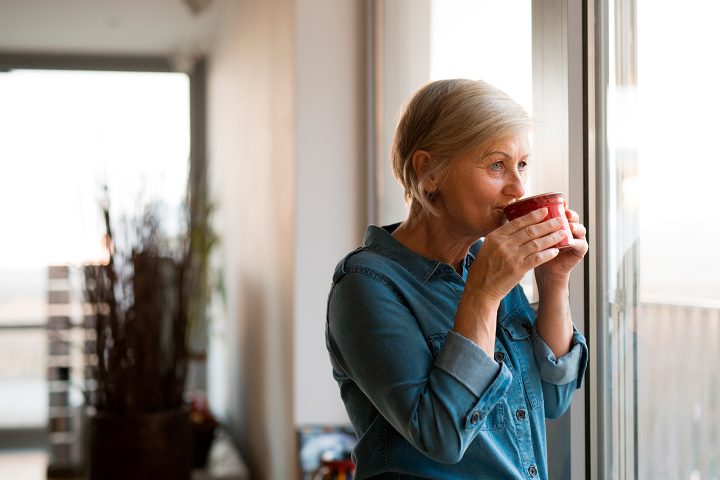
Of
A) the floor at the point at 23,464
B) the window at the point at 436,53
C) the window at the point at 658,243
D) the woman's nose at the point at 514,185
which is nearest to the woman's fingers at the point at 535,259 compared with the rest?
the woman's nose at the point at 514,185

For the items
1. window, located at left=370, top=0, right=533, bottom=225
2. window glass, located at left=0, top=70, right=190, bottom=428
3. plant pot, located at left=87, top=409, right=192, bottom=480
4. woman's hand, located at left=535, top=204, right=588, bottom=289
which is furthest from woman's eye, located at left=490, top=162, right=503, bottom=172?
window glass, located at left=0, top=70, right=190, bottom=428

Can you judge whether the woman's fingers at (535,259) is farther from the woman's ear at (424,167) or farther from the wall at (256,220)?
the wall at (256,220)

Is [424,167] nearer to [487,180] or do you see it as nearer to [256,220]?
[487,180]

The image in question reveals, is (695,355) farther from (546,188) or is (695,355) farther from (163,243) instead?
(163,243)

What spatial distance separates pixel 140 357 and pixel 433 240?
2408mm

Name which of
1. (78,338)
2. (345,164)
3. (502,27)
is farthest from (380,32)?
(78,338)

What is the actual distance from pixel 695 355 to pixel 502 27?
2.72ft

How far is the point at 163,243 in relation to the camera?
3592mm

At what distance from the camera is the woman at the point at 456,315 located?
1057 mm

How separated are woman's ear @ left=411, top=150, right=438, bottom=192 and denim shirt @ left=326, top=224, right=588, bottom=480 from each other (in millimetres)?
102

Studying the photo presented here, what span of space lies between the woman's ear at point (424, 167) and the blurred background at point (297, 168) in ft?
1.17

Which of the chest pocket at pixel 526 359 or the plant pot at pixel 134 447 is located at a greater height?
the chest pocket at pixel 526 359

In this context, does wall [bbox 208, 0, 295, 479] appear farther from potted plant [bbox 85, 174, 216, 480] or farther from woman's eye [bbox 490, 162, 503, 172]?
woman's eye [bbox 490, 162, 503, 172]

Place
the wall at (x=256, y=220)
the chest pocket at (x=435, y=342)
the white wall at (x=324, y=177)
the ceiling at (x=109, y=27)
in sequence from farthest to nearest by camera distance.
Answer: the ceiling at (x=109, y=27) < the wall at (x=256, y=220) < the white wall at (x=324, y=177) < the chest pocket at (x=435, y=342)
